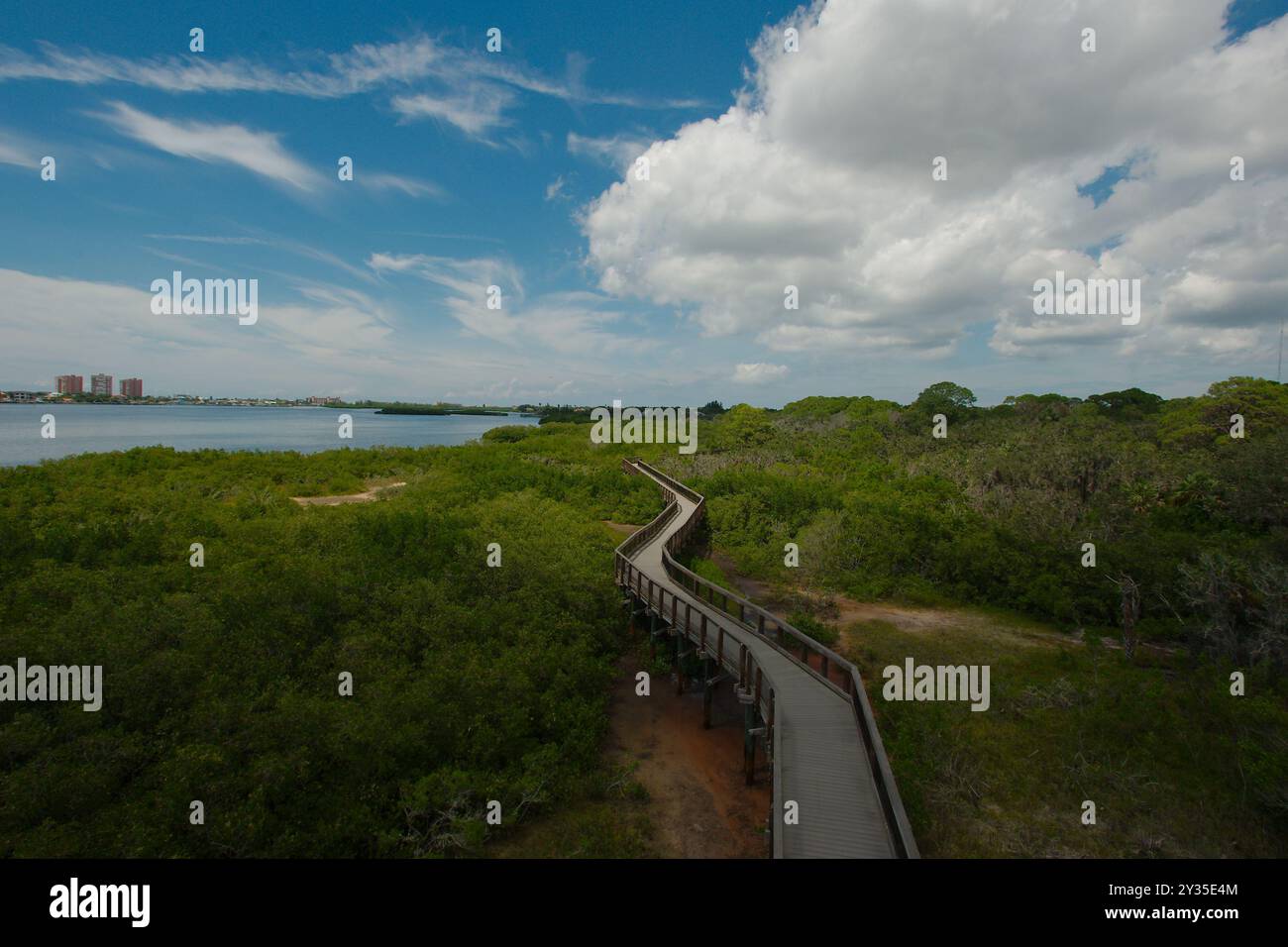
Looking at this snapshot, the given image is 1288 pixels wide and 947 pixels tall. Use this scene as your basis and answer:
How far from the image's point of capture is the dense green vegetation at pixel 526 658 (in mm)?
7883

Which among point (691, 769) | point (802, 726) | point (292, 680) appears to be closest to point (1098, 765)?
point (802, 726)

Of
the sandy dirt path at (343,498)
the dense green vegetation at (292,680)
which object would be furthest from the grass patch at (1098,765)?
the sandy dirt path at (343,498)

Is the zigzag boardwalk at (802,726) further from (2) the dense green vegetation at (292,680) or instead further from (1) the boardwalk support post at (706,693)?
(2) the dense green vegetation at (292,680)

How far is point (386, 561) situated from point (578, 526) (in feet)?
29.4

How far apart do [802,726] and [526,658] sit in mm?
5669

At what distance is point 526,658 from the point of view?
11.8m

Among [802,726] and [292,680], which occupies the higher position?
[292,680]

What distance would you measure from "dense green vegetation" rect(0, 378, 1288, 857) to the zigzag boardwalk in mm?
1373

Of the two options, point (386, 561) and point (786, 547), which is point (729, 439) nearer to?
point (786, 547)

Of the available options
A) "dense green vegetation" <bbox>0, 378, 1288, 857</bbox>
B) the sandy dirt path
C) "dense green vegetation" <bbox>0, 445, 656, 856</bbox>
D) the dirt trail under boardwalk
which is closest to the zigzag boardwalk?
the dirt trail under boardwalk

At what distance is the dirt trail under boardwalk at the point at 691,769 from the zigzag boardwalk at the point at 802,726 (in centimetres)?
61

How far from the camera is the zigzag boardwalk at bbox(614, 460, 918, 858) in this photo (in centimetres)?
699

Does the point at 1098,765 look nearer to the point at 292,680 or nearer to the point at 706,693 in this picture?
the point at 706,693
